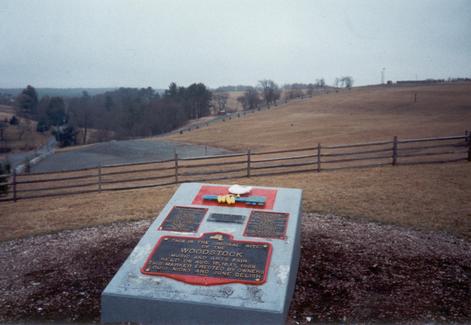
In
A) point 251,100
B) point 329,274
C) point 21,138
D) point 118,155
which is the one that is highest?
point 251,100

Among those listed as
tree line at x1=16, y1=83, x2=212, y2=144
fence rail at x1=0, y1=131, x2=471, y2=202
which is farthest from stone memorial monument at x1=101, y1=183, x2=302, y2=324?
tree line at x1=16, y1=83, x2=212, y2=144

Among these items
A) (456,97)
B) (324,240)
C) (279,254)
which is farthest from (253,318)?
(456,97)

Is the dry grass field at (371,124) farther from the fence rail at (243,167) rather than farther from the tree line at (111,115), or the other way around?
the tree line at (111,115)

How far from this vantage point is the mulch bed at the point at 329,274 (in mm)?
5477

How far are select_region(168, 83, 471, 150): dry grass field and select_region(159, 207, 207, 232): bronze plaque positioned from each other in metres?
23.7

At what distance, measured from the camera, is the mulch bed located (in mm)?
5477

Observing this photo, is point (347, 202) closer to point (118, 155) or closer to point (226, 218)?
→ point (226, 218)

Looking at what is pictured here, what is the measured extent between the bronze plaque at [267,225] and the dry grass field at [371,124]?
2365 centimetres

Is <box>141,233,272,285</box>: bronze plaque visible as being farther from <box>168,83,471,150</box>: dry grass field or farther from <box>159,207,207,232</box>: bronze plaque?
<box>168,83,471,150</box>: dry grass field

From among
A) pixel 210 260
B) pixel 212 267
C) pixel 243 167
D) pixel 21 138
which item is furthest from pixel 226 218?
pixel 21 138

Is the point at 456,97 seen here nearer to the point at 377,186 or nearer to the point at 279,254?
the point at 377,186

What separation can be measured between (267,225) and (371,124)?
3732cm

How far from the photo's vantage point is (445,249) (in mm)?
7586

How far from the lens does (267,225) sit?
589cm
